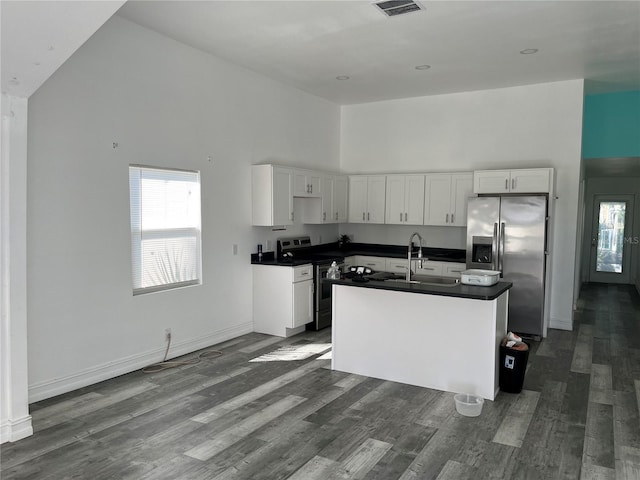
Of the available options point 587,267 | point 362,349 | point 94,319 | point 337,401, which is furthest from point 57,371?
point 587,267

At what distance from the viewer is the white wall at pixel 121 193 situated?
387cm

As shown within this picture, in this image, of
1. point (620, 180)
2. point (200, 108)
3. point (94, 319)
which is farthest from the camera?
point (620, 180)

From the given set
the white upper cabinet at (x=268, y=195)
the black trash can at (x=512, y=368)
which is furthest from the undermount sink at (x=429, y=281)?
the white upper cabinet at (x=268, y=195)

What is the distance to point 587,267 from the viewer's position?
10.9m

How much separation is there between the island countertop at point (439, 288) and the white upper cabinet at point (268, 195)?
1625 millimetres

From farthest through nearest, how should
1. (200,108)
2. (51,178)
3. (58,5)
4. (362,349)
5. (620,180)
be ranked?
(620,180), (200,108), (362,349), (51,178), (58,5)

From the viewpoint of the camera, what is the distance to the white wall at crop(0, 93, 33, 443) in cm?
318

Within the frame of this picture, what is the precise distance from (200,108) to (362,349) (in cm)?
300

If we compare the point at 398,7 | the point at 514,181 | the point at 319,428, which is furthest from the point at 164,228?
the point at 514,181

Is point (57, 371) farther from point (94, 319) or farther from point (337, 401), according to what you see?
point (337, 401)

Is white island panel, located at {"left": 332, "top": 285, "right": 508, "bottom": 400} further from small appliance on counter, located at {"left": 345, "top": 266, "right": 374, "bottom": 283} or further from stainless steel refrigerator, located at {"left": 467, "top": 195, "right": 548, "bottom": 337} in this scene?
stainless steel refrigerator, located at {"left": 467, "top": 195, "right": 548, "bottom": 337}

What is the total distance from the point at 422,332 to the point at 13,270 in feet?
10.4

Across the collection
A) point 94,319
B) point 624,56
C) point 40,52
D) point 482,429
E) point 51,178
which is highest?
point 624,56

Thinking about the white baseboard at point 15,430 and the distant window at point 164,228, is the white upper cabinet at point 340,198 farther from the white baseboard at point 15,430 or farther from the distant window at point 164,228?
the white baseboard at point 15,430
